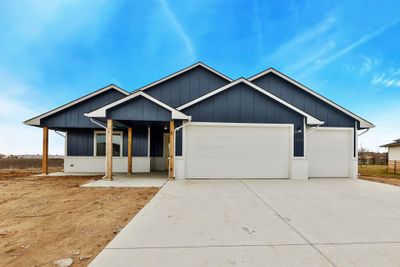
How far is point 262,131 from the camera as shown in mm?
9305

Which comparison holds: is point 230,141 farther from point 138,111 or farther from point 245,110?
point 138,111

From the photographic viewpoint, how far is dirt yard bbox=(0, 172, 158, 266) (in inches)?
110

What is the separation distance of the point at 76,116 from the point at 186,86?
6405 millimetres

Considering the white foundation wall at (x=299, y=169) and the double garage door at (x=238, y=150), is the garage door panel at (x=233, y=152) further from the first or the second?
the white foundation wall at (x=299, y=169)

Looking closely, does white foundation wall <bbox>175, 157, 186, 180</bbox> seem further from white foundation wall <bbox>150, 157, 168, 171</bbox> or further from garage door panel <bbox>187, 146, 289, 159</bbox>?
white foundation wall <bbox>150, 157, 168, 171</bbox>

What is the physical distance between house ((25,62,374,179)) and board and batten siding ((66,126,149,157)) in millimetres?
83

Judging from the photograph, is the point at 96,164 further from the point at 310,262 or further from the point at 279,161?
the point at 310,262

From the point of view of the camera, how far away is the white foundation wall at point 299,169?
30.2ft

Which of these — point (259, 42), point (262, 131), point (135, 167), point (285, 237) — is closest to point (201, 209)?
point (285, 237)

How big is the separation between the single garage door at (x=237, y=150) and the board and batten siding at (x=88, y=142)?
403 centimetres

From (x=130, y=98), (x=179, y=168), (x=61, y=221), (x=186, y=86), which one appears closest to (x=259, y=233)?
(x=61, y=221)

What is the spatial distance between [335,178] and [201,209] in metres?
8.56

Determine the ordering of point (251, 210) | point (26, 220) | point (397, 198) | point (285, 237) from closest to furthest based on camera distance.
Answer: point (285, 237), point (26, 220), point (251, 210), point (397, 198)

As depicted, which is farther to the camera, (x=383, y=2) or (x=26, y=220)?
(x=383, y=2)
